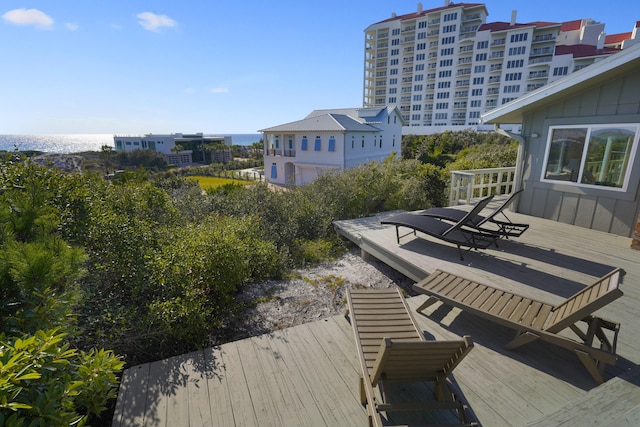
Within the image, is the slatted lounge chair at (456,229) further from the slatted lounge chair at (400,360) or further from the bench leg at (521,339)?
the slatted lounge chair at (400,360)

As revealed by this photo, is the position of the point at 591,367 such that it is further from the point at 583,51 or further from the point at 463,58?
the point at 463,58

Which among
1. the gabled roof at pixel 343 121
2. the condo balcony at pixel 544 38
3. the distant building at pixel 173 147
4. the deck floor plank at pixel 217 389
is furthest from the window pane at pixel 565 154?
the distant building at pixel 173 147

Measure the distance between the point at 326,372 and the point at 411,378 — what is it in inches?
31.9

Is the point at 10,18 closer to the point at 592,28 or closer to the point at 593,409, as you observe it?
the point at 593,409

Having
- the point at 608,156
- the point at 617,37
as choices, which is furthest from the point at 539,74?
the point at 608,156

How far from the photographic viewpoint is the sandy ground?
395cm

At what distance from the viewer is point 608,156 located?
5.94m

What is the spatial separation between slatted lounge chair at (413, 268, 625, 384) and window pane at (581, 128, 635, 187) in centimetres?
441

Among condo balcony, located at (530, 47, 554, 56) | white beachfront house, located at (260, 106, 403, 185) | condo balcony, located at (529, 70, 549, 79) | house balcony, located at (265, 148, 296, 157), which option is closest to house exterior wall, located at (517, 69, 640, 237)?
white beachfront house, located at (260, 106, 403, 185)

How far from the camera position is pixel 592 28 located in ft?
186

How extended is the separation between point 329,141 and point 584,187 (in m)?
21.5

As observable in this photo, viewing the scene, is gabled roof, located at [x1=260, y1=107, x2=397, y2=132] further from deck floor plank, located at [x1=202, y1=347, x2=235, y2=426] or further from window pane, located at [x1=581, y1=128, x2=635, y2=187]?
deck floor plank, located at [x1=202, y1=347, x2=235, y2=426]

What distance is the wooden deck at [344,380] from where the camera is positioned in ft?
7.56

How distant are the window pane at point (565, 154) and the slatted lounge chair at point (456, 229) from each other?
8.65ft
